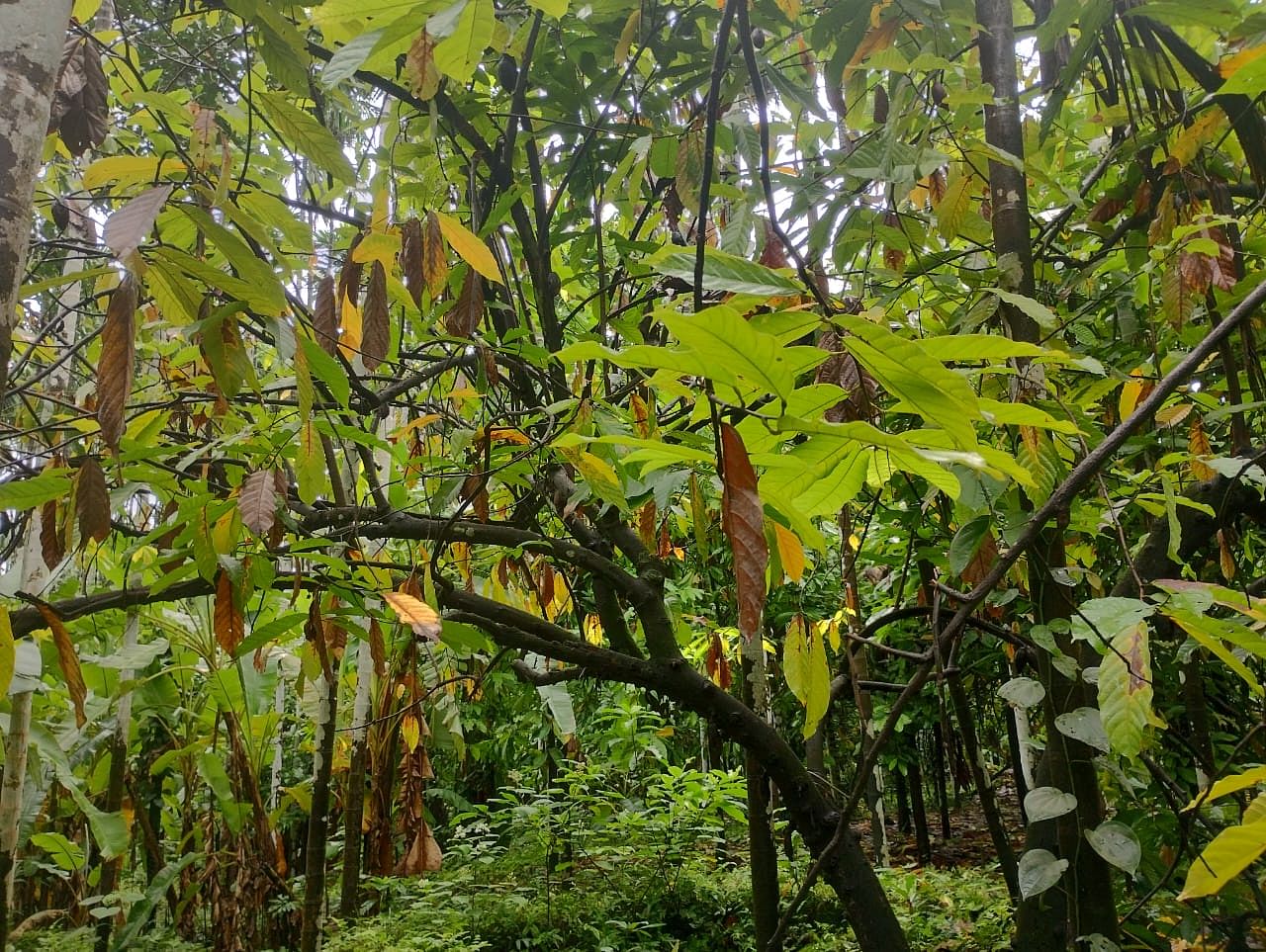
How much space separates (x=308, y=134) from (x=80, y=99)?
27 centimetres

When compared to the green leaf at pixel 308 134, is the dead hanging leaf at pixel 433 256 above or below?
below

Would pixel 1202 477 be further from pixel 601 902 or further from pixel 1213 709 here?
pixel 601 902

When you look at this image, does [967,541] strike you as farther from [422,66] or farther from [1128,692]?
[422,66]

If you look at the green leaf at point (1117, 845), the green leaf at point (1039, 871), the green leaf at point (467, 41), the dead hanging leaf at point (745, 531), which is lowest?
the green leaf at point (1039, 871)

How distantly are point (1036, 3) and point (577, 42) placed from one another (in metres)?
0.70

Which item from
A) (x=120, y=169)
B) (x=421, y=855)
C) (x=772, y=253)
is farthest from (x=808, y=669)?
(x=421, y=855)

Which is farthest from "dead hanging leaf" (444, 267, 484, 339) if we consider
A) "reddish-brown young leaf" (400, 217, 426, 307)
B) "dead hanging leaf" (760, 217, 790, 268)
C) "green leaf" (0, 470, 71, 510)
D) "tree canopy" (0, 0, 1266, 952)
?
"green leaf" (0, 470, 71, 510)

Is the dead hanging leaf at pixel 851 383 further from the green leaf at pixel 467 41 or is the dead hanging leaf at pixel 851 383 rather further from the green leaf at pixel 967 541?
the green leaf at pixel 467 41

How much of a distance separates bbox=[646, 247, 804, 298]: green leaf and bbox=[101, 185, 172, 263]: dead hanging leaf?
0.31 meters

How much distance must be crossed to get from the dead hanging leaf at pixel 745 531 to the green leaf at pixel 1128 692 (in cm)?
42

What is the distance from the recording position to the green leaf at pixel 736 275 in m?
0.52

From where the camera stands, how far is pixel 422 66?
31.0 inches

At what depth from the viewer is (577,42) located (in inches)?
48.5

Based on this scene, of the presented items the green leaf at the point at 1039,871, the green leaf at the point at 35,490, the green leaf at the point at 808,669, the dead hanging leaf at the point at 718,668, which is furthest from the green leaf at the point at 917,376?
the dead hanging leaf at the point at 718,668
